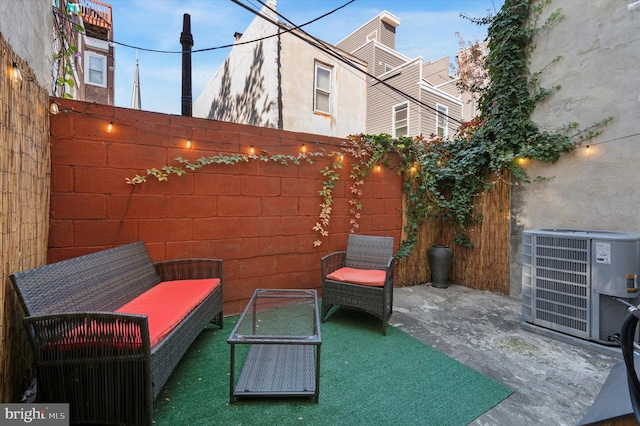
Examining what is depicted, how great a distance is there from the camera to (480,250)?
442 cm

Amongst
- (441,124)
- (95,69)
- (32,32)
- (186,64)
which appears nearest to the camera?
(32,32)

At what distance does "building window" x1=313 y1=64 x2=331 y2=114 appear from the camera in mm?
7588

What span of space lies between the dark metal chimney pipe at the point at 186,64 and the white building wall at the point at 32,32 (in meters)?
1.39

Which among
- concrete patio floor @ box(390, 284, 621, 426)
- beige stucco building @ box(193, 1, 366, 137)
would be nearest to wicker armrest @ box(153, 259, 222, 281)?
concrete patio floor @ box(390, 284, 621, 426)

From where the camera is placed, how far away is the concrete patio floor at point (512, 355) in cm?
179

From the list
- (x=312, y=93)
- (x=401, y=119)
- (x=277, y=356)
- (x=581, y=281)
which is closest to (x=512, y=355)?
(x=581, y=281)

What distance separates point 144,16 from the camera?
4973 millimetres

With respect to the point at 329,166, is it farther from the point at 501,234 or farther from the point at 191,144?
the point at 501,234

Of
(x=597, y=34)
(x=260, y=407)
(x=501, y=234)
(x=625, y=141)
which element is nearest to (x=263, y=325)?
(x=260, y=407)

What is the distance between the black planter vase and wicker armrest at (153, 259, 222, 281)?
11.1 feet

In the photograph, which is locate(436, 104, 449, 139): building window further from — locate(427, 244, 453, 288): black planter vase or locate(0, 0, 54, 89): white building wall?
locate(0, 0, 54, 89): white building wall

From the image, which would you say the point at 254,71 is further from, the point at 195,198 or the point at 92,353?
the point at 92,353

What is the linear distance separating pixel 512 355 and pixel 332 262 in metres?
1.96

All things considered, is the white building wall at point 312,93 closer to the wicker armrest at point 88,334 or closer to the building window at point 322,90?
the building window at point 322,90
